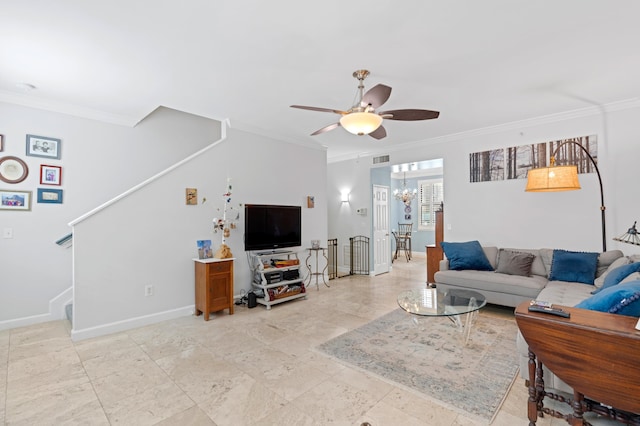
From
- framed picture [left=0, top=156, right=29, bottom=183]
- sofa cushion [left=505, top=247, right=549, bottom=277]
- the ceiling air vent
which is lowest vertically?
sofa cushion [left=505, top=247, right=549, bottom=277]

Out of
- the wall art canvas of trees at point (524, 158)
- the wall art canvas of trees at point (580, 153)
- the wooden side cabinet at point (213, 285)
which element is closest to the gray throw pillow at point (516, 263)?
the wall art canvas of trees at point (524, 158)

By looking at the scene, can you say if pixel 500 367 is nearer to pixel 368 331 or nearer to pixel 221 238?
pixel 368 331

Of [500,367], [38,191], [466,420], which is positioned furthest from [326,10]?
[38,191]

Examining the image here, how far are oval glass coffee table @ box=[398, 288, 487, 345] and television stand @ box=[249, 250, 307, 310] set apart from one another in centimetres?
181

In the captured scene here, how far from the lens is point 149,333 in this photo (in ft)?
10.7

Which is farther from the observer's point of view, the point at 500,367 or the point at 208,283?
the point at 208,283

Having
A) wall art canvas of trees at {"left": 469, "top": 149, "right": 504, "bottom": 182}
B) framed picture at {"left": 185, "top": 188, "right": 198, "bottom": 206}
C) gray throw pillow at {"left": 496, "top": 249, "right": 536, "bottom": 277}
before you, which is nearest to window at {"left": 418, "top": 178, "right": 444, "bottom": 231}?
wall art canvas of trees at {"left": 469, "top": 149, "right": 504, "bottom": 182}

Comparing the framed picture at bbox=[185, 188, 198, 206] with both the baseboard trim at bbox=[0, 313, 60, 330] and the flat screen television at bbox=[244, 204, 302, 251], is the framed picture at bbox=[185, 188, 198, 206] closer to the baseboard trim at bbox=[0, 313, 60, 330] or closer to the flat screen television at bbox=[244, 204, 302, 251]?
the flat screen television at bbox=[244, 204, 302, 251]

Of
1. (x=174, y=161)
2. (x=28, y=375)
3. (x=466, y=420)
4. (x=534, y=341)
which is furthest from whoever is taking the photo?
(x=174, y=161)

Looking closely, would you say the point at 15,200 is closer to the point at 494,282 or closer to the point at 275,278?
the point at 275,278

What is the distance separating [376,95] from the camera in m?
2.53

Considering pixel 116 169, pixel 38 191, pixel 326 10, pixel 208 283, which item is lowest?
pixel 208 283

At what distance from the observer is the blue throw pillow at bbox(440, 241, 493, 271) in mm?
4273

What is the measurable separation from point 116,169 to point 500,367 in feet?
16.6
